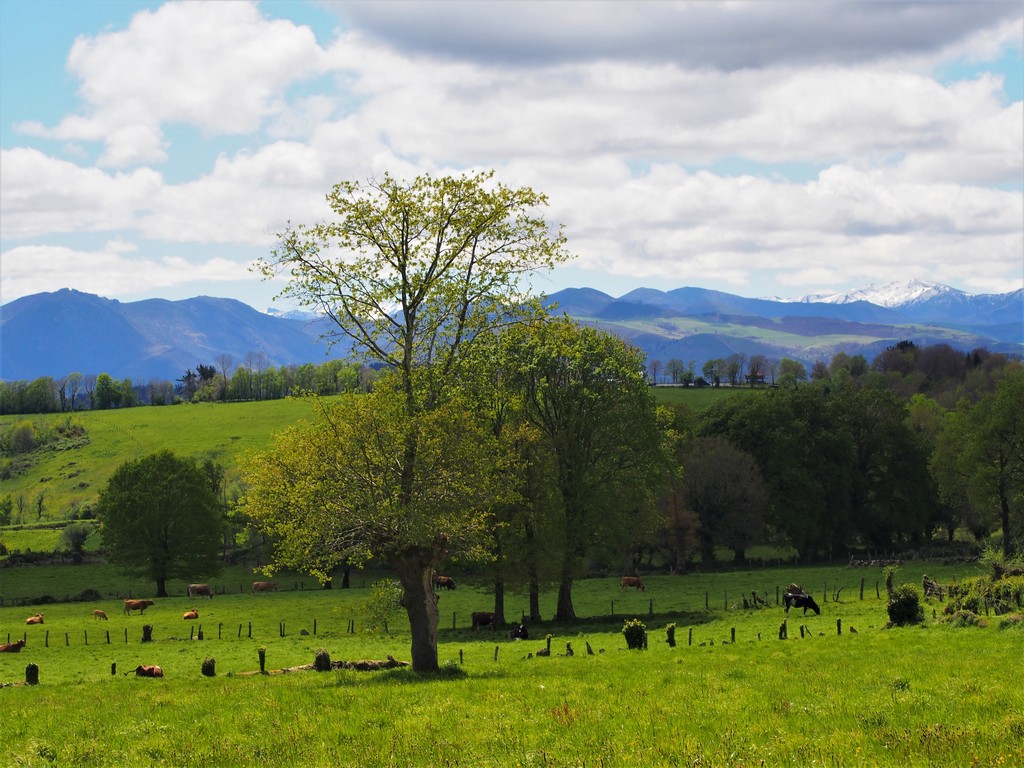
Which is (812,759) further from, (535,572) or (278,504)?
(535,572)

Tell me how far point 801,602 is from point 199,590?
6199 cm

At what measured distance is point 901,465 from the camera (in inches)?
3856

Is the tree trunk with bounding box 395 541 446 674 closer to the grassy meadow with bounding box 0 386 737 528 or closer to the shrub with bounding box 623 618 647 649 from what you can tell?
the shrub with bounding box 623 618 647 649

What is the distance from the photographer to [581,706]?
21125 mm

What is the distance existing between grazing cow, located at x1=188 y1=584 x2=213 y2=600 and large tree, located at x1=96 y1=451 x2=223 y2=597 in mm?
3266

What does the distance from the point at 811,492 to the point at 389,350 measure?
69907 mm


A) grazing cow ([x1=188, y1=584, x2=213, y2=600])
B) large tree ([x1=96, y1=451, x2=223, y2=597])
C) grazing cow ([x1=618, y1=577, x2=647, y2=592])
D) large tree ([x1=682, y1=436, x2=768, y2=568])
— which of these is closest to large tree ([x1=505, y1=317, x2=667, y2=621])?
→ grazing cow ([x1=618, y1=577, x2=647, y2=592])

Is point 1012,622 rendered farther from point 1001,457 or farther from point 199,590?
point 199,590

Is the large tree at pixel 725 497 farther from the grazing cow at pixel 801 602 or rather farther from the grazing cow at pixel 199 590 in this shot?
the grazing cow at pixel 199 590

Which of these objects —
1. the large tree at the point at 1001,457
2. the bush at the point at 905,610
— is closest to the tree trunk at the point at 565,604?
the bush at the point at 905,610

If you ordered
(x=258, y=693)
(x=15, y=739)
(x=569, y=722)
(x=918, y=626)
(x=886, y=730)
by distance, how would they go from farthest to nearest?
(x=918, y=626) → (x=258, y=693) → (x=15, y=739) → (x=569, y=722) → (x=886, y=730)

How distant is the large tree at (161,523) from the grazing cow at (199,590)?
327 cm

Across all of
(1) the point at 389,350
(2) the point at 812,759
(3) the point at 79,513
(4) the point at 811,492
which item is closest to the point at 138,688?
(1) the point at 389,350

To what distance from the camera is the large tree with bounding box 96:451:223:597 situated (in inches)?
3563
